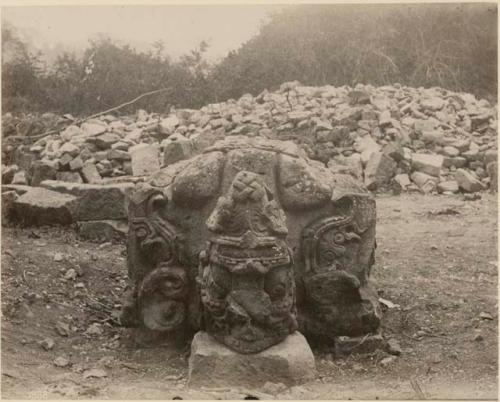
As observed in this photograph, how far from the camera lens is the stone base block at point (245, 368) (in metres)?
4.33

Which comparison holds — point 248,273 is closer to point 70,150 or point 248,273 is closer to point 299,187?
point 299,187

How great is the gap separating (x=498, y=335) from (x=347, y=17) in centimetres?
1145

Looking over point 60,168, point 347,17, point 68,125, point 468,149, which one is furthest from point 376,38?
point 60,168

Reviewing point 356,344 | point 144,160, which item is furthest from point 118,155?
point 356,344

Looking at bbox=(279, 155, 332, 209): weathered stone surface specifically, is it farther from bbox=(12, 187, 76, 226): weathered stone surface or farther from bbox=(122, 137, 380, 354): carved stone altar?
bbox=(12, 187, 76, 226): weathered stone surface

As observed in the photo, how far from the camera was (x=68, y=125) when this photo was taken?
12352 mm

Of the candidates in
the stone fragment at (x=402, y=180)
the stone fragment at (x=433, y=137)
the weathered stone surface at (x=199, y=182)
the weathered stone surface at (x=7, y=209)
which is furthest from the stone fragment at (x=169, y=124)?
the weathered stone surface at (x=199, y=182)

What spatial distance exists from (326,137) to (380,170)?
49.1 inches

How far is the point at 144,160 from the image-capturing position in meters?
10.1

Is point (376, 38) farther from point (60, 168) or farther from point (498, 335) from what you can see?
point (498, 335)

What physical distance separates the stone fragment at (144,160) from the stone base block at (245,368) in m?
5.81

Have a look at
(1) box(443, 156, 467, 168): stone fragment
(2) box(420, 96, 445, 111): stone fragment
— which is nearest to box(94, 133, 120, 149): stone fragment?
(1) box(443, 156, 467, 168): stone fragment

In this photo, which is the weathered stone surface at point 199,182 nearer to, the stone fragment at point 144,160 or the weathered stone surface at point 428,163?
the stone fragment at point 144,160

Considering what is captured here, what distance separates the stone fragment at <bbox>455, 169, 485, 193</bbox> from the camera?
10.3m
